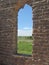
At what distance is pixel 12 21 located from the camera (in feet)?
24.3

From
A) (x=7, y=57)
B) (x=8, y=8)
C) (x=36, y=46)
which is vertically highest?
(x=8, y=8)

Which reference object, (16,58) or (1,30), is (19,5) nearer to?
(1,30)

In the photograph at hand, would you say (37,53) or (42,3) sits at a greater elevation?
(42,3)

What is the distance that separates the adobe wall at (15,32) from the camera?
20.6 ft

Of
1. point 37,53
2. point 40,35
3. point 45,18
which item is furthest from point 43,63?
point 45,18

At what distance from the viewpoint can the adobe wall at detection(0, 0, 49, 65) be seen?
6.28 meters

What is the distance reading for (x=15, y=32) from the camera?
739 cm

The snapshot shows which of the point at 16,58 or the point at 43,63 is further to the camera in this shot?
the point at 16,58

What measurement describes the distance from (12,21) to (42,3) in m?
1.43

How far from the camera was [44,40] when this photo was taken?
6.27 metres

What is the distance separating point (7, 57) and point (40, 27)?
171cm

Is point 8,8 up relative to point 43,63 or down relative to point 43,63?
up

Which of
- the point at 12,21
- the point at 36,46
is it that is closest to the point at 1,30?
the point at 12,21

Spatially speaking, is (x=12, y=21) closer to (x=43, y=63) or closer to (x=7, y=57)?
(x=7, y=57)
